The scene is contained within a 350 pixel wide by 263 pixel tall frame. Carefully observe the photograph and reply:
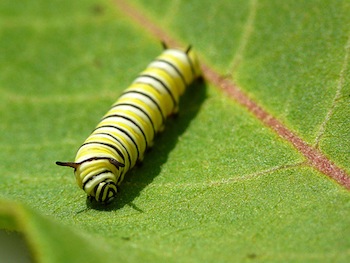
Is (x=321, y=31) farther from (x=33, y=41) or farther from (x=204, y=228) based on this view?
(x=33, y=41)

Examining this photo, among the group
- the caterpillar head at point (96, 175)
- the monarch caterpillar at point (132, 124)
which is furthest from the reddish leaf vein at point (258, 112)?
the caterpillar head at point (96, 175)

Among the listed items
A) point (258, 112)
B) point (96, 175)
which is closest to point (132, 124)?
point (96, 175)

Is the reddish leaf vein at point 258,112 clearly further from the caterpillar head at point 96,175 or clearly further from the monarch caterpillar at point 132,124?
the caterpillar head at point 96,175

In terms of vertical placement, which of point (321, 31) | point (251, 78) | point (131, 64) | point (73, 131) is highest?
point (321, 31)

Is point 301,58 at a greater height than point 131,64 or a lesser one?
greater

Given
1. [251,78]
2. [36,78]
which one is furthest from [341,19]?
[36,78]

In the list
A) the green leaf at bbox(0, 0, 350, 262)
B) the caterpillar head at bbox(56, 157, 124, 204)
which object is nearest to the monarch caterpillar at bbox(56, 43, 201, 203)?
the caterpillar head at bbox(56, 157, 124, 204)

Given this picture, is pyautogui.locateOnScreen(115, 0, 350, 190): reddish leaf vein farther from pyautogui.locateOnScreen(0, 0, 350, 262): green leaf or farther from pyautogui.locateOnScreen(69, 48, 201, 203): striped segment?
pyautogui.locateOnScreen(69, 48, 201, 203): striped segment
